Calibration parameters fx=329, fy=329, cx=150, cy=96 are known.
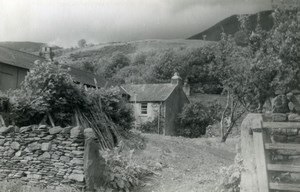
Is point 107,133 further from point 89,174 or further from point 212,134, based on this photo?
point 212,134

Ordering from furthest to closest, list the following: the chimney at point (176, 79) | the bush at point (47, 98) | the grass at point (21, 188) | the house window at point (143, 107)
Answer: the house window at point (143, 107)
the chimney at point (176, 79)
the bush at point (47, 98)
the grass at point (21, 188)

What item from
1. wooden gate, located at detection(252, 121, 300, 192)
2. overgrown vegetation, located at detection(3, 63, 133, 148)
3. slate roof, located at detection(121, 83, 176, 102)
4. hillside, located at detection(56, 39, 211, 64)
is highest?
hillside, located at detection(56, 39, 211, 64)

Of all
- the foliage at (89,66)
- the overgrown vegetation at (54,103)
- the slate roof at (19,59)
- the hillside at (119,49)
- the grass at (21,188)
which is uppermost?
the hillside at (119,49)

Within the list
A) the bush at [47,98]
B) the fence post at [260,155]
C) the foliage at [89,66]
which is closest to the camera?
the fence post at [260,155]

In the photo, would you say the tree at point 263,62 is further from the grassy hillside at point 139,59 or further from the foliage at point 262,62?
the grassy hillside at point 139,59

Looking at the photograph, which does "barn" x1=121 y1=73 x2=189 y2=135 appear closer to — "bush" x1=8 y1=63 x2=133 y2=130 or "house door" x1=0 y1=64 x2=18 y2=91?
"house door" x1=0 y1=64 x2=18 y2=91

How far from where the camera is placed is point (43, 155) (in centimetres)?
810

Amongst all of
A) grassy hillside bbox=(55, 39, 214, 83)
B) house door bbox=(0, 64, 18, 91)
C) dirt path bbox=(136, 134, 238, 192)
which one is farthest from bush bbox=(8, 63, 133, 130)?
grassy hillside bbox=(55, 39, 214, 83)

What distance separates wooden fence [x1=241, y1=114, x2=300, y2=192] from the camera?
5391 millimetres

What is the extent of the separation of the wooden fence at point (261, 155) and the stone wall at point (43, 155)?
3.68 meters

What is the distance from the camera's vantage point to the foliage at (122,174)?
25.6 feet

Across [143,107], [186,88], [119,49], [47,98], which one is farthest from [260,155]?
[119,49]

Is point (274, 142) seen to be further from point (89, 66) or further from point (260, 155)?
point (89, 66)

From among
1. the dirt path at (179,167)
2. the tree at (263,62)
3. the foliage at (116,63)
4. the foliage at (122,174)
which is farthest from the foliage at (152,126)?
the foliage at (122,174)
